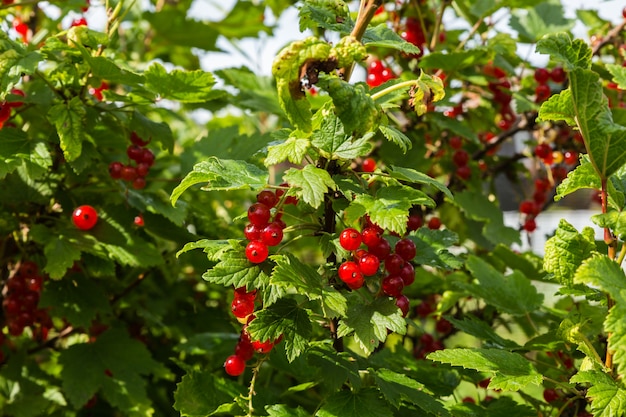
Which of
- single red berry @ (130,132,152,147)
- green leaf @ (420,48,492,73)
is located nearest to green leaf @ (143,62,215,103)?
single red berry @ (130,132,152,147)

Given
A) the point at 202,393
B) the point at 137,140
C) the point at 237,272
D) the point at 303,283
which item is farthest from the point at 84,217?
the point at 303,283

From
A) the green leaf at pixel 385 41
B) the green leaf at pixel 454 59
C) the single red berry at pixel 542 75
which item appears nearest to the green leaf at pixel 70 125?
the green leaf at pixel 385 41

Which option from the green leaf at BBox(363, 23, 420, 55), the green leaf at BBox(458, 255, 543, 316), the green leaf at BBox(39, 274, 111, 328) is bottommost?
the green leaf at BBox(39, 274, 111, 328)

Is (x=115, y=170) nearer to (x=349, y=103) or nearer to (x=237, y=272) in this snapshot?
(x=237, y=272)

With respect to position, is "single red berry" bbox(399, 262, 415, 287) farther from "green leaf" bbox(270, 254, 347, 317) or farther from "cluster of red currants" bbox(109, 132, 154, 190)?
"cluster of red currants" bbox(109, 132, 154, 190)

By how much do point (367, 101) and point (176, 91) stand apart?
2.44ft

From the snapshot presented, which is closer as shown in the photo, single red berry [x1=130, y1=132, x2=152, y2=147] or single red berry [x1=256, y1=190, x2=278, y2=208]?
single red berry [x1=256, y1=190, x2=278, y2=208]

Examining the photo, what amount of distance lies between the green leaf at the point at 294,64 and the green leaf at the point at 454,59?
2.83 ft

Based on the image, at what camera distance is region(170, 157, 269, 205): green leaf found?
0.99 meters

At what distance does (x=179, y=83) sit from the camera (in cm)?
148

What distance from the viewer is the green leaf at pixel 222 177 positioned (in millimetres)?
992

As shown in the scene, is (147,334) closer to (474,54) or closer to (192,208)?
(192,208)

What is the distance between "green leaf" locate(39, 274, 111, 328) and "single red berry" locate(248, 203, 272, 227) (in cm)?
75

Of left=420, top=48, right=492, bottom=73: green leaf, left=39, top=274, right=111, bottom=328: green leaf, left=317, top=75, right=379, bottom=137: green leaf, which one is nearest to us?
left=317, top=75, right=379, bottom=137: green leaf
